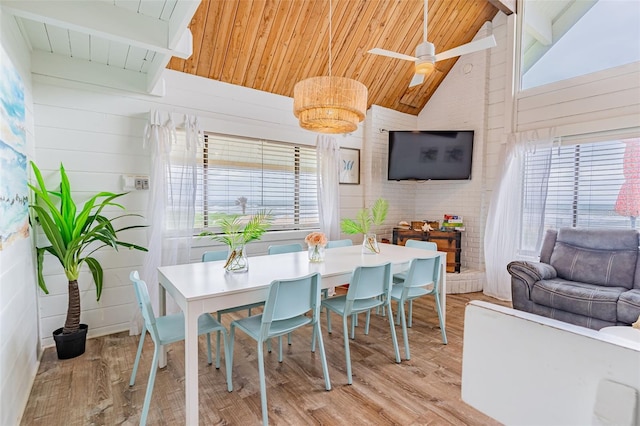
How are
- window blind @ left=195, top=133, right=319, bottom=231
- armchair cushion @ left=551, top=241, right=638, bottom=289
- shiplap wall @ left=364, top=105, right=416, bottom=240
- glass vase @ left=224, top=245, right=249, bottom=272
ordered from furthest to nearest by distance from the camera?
shiplap wall @ left=364, top=105, right=416, bottom=240 → window blind @ left=195, top=133, right=319, bottom=231 → armchair cushion @ left=551, top=241, right=638, bottom=289 → glass vase @ left=224, top=245, right=249, bottom=272

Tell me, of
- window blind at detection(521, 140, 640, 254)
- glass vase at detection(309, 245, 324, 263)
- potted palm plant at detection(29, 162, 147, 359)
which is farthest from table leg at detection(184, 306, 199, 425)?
window blind at detection(521, 140, 640, 254)

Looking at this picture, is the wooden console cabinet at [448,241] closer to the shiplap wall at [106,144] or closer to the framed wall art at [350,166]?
the framed wall art at [350,166]

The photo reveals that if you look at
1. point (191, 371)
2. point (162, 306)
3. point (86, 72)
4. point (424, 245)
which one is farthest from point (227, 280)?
point (86, 72)

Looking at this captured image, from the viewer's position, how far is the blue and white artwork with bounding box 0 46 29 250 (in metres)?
1.71

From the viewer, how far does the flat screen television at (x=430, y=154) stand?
4.77 metres

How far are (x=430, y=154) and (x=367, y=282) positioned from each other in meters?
3.20

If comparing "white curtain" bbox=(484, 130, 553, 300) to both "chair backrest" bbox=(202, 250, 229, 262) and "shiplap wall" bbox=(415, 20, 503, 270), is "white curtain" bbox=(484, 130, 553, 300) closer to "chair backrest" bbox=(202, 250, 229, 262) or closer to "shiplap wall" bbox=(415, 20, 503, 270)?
"shiplap wall" bbox=(415, 20, 503, 270)

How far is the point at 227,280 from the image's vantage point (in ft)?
6.75

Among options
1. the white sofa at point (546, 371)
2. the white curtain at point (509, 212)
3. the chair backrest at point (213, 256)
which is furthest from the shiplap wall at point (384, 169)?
the white sofa at point (546, 371)

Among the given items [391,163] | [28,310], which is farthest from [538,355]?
[391,163]

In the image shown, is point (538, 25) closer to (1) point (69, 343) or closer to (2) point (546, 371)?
(2) point (546, 371)

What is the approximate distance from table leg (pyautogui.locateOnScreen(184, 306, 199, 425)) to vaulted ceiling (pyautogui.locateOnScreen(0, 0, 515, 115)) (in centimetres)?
188

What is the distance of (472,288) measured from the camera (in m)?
4.46

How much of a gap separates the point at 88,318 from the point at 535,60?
6024mm
